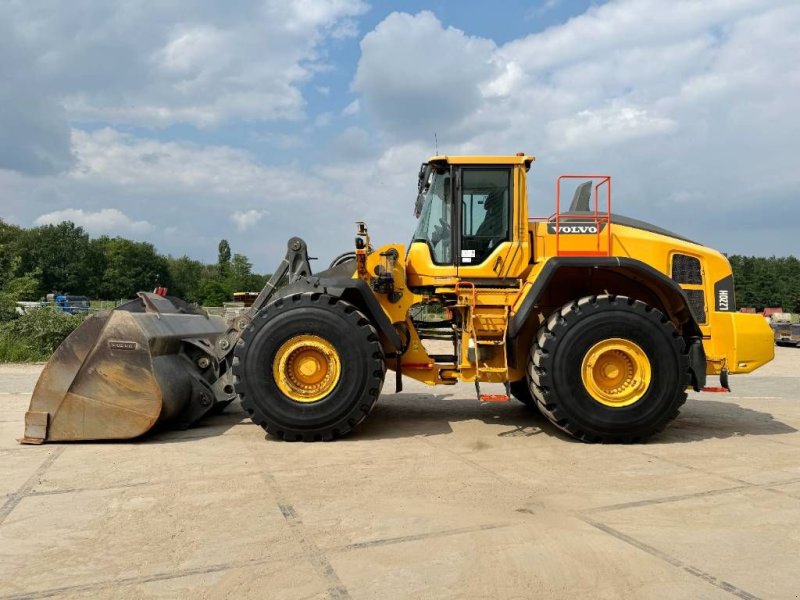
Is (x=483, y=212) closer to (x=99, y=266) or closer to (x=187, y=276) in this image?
(x=99, y=266)

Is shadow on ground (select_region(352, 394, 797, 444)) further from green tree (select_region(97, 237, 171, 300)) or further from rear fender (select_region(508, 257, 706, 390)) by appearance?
green tree (select_region(97, 237, 171, 300))

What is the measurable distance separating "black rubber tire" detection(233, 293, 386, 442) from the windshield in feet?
4.50

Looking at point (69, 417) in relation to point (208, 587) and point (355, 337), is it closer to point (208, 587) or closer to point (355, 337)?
point (355, 337)

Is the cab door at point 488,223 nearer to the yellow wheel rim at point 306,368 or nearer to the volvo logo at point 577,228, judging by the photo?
the volvo logo at point 577,228

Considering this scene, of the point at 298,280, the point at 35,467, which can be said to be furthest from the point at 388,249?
the point at 35,467

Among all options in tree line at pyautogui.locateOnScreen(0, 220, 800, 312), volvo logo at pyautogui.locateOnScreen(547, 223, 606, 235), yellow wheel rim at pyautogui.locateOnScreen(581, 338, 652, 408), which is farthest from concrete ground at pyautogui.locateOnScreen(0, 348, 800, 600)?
tree line at pyautogui.locateOnScreen(0, 220, 800, 312)

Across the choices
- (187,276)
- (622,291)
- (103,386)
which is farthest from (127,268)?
(622,291)

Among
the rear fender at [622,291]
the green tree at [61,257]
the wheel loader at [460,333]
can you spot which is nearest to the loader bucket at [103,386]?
the wheel loader at [460,333]

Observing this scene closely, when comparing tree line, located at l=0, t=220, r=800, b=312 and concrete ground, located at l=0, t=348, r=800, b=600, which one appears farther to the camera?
tree line, located at l=0, t=220, r=800, b=312

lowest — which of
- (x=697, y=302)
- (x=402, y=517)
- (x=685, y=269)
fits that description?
(x=402, y=517)

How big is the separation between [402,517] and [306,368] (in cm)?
249

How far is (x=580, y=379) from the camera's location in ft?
19.2

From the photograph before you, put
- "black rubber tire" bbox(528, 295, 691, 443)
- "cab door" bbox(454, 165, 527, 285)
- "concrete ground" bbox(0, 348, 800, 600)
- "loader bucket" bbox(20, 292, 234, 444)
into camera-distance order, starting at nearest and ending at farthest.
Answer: "concrete ground" bbox(0, 348, 800, 600) → "loader bucket" bbox(20, 292, 234, 444) → "black rubber tire" bbox(528, 295, 691, 443) → "cab door" bbox(454, 165, 527, 285)

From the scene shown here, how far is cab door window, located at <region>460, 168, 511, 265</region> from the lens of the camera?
21.8ft
